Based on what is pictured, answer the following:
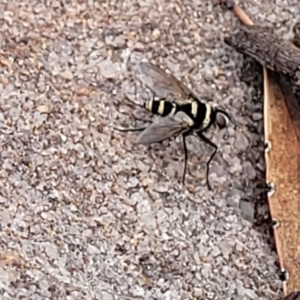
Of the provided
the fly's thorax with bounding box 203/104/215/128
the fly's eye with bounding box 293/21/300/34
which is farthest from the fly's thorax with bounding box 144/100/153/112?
the fly's eye with bounding box 293/21/300/34

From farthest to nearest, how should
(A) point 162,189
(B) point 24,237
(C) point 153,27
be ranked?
(C) point 153,27 < (A) point 162,189 < (B) point 24,237

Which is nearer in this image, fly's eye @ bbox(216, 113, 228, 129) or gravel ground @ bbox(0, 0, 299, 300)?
gravel ground @ bbox(0, 0, 299, 300)

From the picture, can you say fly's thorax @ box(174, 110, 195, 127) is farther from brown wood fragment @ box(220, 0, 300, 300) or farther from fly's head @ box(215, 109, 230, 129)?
brown wood fragment @ box(220, 0, 300, 300)

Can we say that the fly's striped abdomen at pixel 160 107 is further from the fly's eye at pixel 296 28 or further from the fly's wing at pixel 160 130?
the fly's eye at pixel 296 28

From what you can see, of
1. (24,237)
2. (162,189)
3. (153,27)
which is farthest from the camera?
(153,27)

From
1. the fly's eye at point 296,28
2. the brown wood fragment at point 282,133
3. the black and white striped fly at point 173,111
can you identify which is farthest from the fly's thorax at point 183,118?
the fly's eye at point 296,28

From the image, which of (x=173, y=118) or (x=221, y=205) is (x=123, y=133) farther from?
(x=221, y=205)

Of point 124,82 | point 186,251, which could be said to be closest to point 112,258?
point 186,251
